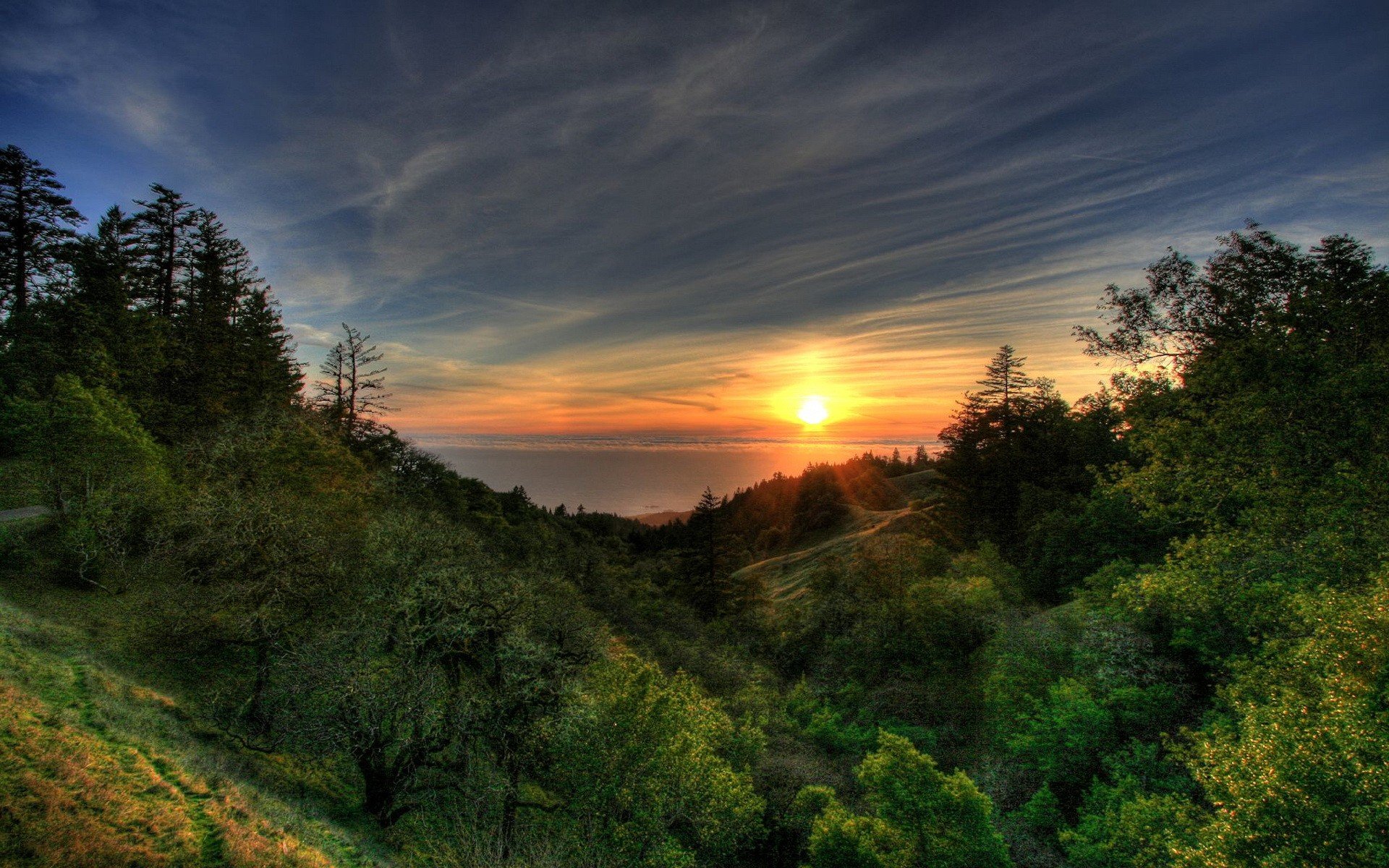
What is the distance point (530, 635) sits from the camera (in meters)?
20.8

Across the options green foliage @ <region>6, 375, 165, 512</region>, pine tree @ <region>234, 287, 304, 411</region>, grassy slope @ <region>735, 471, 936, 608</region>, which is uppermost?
pine tree @ <region>234, 287, 304, 411</region>

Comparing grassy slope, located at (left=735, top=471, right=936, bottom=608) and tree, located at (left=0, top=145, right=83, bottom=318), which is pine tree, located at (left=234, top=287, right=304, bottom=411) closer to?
tree, located at (left=0, top=145, right=83, bottom=318)

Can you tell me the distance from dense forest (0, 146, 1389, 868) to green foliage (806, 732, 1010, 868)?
0.09m

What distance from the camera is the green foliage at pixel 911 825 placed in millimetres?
14523

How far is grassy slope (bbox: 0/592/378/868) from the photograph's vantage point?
25.4 ft

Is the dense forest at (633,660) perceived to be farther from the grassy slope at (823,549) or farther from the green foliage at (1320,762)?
the grassy slope at (823,549)

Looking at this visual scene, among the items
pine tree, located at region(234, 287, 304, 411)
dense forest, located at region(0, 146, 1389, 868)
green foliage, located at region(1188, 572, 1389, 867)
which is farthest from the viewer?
pine tree, located at region(234, 287, 304, 411)

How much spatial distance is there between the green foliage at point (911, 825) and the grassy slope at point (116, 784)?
13.9m

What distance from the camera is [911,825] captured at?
15.3 metres

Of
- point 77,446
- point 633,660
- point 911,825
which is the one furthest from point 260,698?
point 911,825

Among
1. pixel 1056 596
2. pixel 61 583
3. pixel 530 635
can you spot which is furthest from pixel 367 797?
pixel 1056 596


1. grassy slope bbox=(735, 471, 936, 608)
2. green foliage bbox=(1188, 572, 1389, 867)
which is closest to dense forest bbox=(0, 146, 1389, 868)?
green foliage bbox=(1188, 572, 1389, 867)

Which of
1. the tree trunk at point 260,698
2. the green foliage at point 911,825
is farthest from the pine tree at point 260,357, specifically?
the green foliage at point 911,825

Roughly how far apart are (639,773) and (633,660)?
385cm
